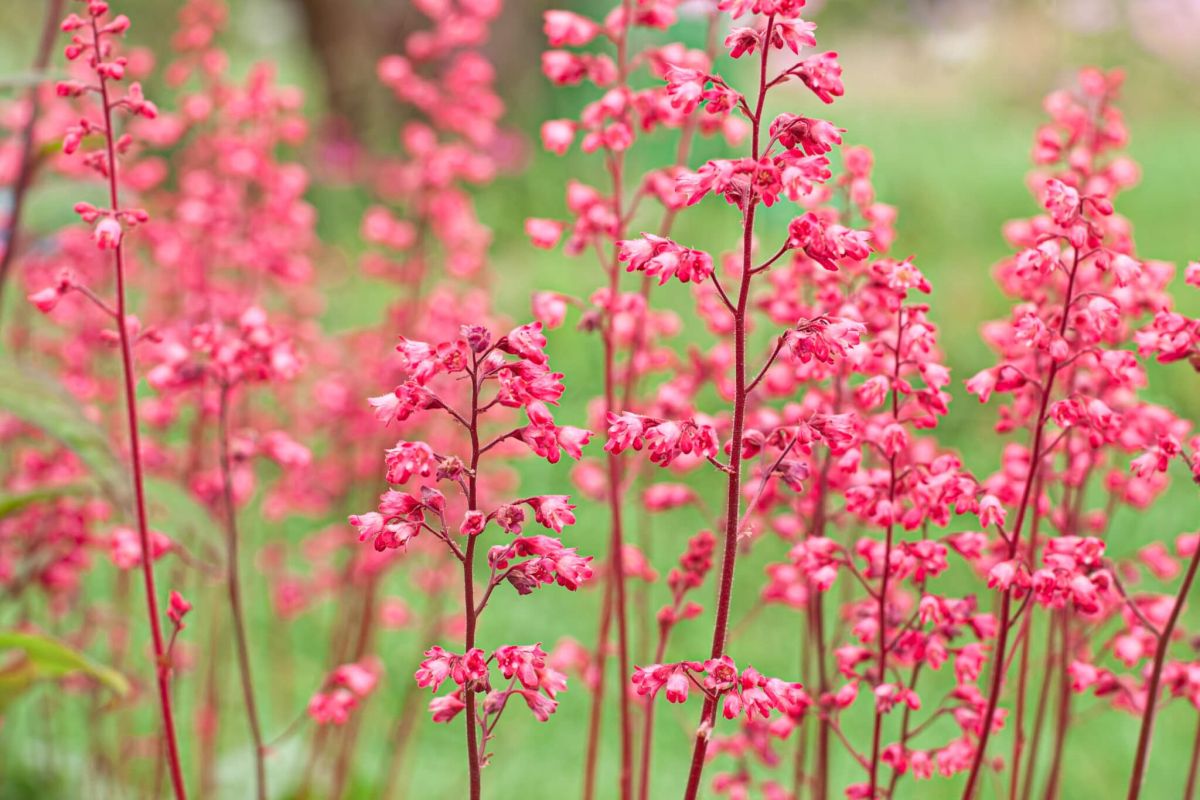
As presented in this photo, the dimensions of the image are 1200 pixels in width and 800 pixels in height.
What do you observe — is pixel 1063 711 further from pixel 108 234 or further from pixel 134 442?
pixel 108 234

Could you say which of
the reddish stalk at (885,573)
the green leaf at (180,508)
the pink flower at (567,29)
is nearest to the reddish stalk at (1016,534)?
the reddish stalk at (885,573)

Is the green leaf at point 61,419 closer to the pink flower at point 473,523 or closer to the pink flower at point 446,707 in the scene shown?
the pink flower at point 446,707

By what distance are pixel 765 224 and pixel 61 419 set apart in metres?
2.84

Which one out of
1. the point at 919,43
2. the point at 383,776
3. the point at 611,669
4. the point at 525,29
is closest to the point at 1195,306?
the point at 611,669

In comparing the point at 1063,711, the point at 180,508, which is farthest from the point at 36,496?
the point at 1063,711

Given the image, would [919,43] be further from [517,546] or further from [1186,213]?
[517,546]

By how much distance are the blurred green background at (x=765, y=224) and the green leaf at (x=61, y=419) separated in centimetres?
67

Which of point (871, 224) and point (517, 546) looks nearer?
point (517, 546)

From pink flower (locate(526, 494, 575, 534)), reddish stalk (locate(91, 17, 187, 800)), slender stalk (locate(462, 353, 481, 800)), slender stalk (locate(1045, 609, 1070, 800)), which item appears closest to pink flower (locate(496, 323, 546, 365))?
slender stalk (locate(462, 353, 481, 800))

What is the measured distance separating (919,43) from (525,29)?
479cm

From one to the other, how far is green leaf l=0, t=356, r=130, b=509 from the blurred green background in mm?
668

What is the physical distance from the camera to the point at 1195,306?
5527 millimetres

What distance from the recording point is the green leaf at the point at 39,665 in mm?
1978

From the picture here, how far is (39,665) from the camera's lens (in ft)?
7.29
